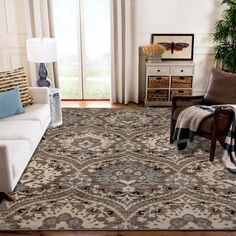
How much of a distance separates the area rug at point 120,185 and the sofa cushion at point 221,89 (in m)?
0.54

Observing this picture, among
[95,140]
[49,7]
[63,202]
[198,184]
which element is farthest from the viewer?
[49,7]

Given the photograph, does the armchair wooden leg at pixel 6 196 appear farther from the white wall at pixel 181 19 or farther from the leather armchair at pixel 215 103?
the white wall at pixel 181 19

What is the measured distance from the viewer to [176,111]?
13.5 feet

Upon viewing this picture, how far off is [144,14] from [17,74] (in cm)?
248

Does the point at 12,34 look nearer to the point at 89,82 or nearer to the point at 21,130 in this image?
the point at 89,82

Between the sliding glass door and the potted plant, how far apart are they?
1769mm

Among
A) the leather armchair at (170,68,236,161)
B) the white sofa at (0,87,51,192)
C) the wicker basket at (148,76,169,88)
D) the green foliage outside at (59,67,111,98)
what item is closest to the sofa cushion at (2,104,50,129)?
the white sofa at (0,87,51,192)

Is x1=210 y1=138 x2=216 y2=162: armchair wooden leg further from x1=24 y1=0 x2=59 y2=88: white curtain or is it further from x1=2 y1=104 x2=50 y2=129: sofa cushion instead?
x1=24 y1=0 x2=59 y2=88: white curtain

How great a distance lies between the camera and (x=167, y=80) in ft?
18.4

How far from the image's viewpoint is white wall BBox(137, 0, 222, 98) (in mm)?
5660

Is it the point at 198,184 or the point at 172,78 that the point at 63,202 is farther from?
the point at 172,78

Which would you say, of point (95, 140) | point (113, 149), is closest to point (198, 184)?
point (113, 149)

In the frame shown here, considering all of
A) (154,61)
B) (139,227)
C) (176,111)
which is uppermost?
(154,61)

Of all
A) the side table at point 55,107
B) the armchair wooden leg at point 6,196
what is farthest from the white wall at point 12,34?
the armchair wooden leg at point 6,196
